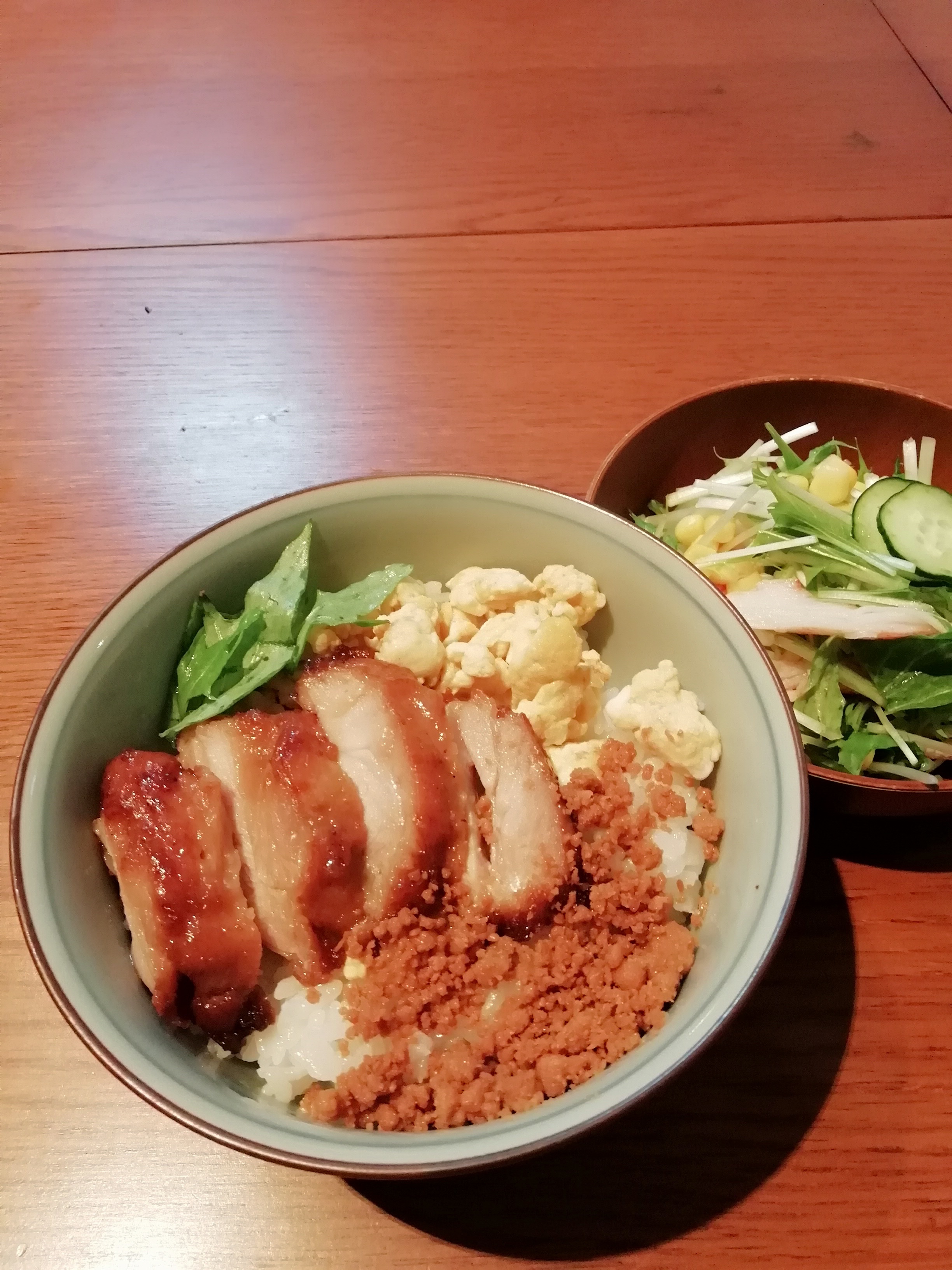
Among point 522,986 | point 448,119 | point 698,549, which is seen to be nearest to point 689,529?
point 698,549

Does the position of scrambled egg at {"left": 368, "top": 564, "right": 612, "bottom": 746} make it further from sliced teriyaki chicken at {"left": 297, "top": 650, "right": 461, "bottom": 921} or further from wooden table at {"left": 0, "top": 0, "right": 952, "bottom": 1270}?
wooden table at {"left": 0, "top": 0, "right": 952, "bottom": 1270}

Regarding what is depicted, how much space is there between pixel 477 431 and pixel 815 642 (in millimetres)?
821

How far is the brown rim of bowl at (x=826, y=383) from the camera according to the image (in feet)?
4.09

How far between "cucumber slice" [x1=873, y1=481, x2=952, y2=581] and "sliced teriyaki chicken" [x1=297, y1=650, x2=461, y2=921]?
910 mm

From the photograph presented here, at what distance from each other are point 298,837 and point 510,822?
0.27 m

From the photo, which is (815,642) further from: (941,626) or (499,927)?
(499,927)

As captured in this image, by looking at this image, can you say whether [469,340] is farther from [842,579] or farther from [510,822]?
[510,822]

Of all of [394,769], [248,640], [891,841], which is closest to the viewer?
[394,769]

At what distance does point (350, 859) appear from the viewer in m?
1.13

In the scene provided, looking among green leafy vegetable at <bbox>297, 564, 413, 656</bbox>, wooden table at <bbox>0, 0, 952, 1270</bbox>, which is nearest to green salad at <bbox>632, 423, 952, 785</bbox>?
wooden table at <bbox>0, 0, 952, 1270</bbox>

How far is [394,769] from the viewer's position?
1172mm

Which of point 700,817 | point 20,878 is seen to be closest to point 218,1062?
point 20,878

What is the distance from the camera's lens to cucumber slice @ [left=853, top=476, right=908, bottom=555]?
166 centimetres

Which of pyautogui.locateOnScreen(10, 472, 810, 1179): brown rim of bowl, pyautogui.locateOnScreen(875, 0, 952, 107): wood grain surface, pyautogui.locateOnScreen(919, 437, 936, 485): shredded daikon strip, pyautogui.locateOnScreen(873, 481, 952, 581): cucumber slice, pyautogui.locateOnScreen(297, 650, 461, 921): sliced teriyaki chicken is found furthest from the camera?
pyautogui.locateOnScreen(875, 0, 952, 107): wood grain surface
